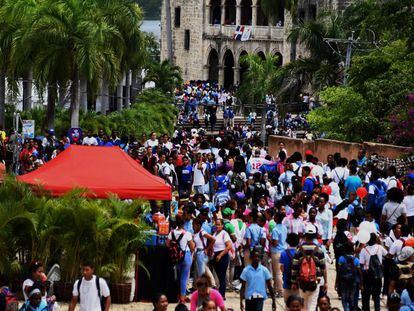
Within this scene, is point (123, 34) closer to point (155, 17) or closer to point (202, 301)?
point (202, 301)

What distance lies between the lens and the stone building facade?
79.2m

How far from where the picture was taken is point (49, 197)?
21.5m

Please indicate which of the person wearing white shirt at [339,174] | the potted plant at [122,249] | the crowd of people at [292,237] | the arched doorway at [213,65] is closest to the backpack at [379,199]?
the crowd of people at [292,237]

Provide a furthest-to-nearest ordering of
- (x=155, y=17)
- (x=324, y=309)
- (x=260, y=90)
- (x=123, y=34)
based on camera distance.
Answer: (x=155, y=17), (x=260, y=90), (x=123, y=34), (x=324, y=309)

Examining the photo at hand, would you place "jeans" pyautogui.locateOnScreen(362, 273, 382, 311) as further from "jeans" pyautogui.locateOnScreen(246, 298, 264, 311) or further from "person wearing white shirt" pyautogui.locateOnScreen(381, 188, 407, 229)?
"person wearing white shirt" pyautogui.locateOnScreen(381, 188, 407, 229)

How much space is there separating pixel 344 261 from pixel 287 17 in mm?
56678

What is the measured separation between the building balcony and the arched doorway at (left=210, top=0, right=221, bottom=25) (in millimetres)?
836

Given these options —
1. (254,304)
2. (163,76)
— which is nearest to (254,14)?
(163,76)

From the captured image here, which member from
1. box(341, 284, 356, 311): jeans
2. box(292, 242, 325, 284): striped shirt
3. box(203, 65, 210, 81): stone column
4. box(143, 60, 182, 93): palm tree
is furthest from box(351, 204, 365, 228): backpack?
box(203, 65, 210, 81): stone column

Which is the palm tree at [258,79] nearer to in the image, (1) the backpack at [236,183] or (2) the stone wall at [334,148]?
(2) the stone wall at [334,148]

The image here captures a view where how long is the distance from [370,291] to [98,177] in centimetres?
510

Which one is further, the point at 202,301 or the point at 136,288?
the point at 136,288

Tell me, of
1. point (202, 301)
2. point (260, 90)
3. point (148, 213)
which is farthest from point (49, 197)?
point (260, 90)

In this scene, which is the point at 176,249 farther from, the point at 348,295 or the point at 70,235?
the point at 348,295
